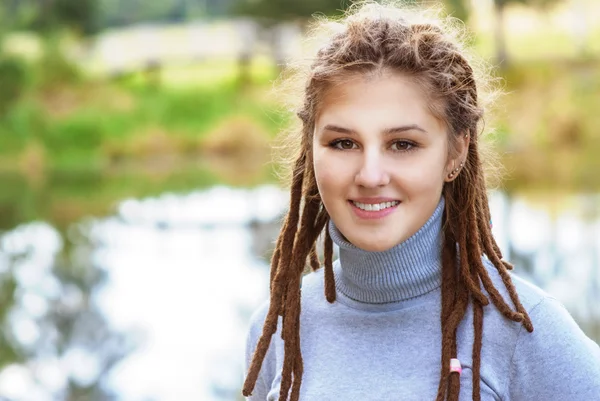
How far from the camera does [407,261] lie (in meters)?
1.53

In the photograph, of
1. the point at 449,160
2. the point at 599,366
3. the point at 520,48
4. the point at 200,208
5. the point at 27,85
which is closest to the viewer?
the point at 599,366

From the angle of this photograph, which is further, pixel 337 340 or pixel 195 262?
pixel 195 262

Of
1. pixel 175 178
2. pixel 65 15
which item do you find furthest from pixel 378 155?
pixel 65 15

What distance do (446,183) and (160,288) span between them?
613 centimetres

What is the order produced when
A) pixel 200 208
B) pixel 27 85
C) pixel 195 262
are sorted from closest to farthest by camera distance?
pixel 195 262 → pixel 200 208 → pixel 27 85

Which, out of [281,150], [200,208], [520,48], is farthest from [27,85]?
[281,150]

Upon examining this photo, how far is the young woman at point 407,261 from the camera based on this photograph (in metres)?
1.42

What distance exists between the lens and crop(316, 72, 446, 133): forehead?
1444 millimetres

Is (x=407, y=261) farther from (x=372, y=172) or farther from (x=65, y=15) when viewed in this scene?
(x=65, y=15)

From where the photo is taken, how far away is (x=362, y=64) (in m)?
1.48

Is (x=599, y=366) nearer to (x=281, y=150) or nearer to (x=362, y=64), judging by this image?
(x=362, y=64)

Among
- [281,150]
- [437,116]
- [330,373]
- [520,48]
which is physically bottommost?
[520,48]

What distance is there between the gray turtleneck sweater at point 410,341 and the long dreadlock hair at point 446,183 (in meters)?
0.02

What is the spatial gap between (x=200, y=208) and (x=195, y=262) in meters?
2.66
